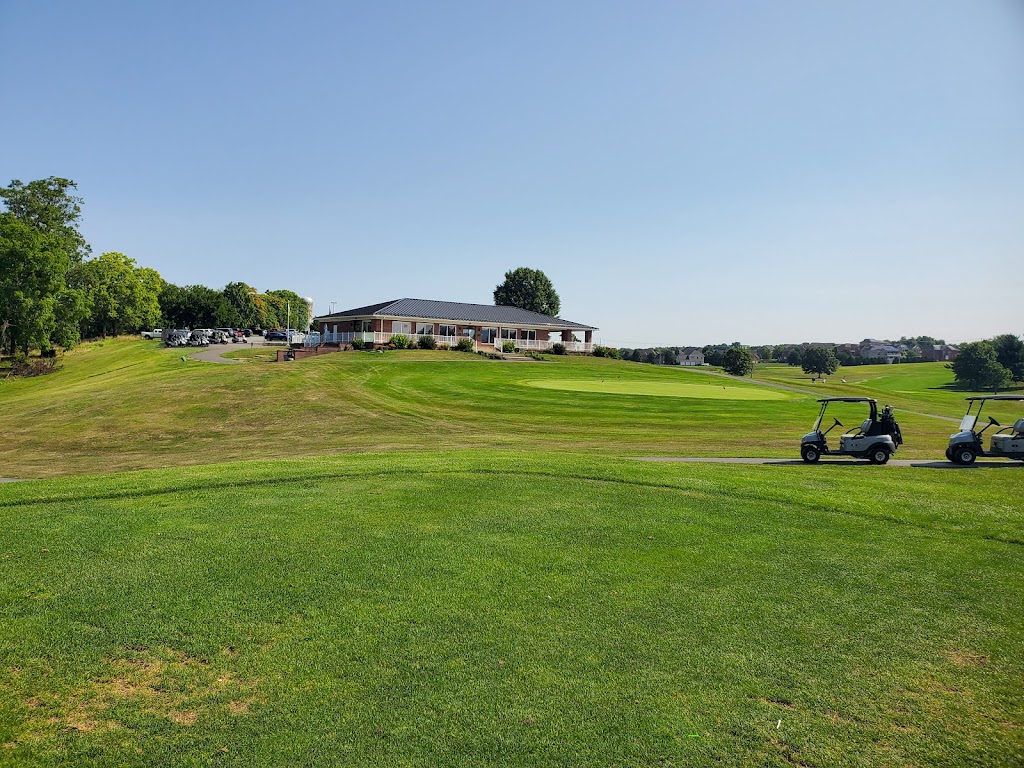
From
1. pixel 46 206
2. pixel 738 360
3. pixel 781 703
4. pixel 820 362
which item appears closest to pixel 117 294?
pixel 46 206

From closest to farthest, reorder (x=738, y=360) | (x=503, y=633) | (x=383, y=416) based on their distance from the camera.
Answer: (x=503, y=633) → (x=383, y=416) → (x=738, y=360)

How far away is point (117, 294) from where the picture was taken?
301ft

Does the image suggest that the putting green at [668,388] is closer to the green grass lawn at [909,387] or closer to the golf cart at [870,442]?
the green grass lawn at [909,387]

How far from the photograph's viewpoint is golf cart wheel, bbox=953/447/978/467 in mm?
20000

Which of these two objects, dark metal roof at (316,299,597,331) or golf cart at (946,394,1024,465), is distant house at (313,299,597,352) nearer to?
dark metal roof at (316,299,597,331)

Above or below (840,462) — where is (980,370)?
above

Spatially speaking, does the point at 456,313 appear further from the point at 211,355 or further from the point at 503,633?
the point at 503,633

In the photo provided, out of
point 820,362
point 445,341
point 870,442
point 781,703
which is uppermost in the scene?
point 820,362

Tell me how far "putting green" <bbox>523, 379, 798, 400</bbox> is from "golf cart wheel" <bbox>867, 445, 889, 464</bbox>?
18.3 m

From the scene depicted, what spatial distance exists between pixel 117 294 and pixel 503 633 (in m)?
105

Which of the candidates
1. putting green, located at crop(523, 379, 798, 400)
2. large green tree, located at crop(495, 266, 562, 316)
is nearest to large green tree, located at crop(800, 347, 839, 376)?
large green tree, located at crop(495, 266, 562, 316)

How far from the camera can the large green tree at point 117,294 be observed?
8794 centimetres

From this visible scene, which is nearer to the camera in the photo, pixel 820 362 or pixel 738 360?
pixel 738 360

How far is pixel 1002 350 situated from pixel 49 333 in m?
165
